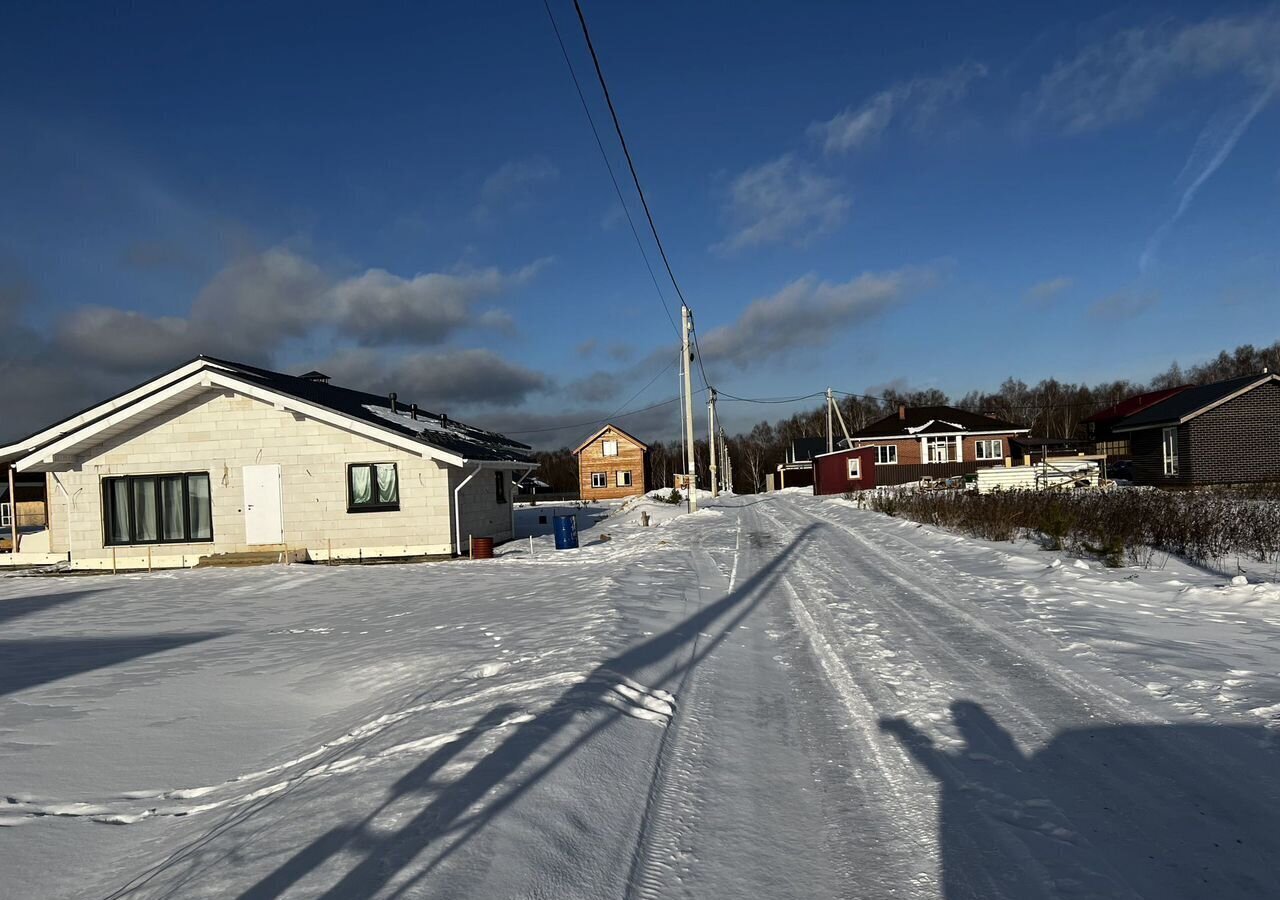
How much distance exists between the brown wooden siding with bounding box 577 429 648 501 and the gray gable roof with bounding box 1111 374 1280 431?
127 feet

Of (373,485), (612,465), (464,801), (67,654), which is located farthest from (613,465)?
(464,801)

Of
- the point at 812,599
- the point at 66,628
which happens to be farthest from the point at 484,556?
the point at 812,599

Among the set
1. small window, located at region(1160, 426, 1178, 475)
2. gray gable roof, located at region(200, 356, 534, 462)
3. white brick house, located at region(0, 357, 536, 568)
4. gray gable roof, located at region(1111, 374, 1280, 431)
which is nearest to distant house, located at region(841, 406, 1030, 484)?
gray gable roof, located at region(1111, 374, 1280, 431)

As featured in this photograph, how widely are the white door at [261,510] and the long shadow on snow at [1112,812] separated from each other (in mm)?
17892

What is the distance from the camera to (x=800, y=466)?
72.7m

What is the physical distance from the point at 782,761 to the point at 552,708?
1.71m

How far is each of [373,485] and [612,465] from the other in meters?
46.6

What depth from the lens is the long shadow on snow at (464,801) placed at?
3.31m

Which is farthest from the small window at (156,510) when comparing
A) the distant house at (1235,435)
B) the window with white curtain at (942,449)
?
the window with white curtain at (942,449)

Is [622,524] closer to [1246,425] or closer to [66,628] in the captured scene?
[66,628]

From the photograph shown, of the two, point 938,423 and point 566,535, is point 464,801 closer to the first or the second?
point 566,535

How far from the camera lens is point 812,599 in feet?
36.0

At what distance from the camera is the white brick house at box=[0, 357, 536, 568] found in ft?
63.5

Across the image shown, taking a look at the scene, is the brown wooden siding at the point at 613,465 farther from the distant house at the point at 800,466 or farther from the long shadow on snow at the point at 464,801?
the long shadow on snow at the point at 464,801
